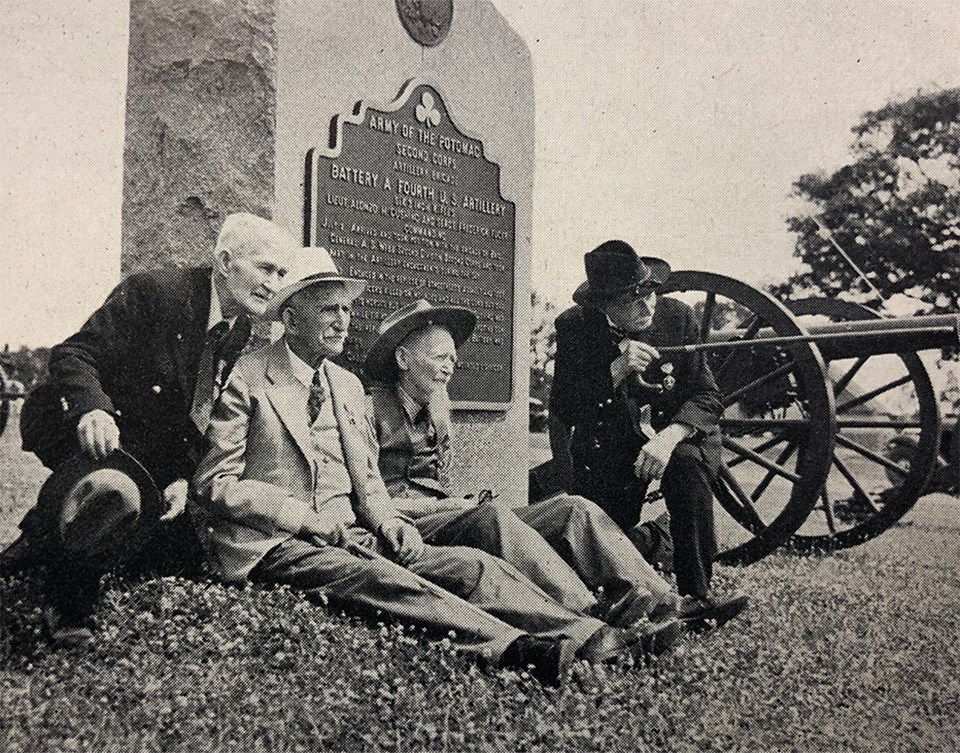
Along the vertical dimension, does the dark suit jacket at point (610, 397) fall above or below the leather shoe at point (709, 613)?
above

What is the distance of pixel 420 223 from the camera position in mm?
5230

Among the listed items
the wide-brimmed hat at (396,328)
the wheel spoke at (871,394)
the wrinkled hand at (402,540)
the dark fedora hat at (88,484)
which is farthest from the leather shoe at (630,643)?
the wheel spoke at (871,394)

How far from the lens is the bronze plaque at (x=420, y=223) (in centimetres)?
489

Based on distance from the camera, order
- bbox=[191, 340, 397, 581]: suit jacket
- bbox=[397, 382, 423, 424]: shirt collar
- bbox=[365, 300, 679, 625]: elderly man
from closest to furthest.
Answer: bbox=[191, 340, 397, 581]: suit jacket
bbox=[365, 300, 679, 625]: elderly man
bbox=[397, 382, 423, 424]: shirt collar

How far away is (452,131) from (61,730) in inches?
132

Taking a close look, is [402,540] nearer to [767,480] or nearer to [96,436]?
[96,436]

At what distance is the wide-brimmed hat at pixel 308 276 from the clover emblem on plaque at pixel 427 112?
0.98 meters

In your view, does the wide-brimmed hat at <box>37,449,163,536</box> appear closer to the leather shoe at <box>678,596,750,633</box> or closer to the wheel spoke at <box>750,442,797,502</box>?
the leather shoe at <box>678,596,750,633</box>

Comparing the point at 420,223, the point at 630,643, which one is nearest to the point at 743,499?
the point at 630,643

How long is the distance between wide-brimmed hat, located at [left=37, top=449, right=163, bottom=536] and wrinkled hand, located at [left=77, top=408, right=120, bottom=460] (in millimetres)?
35

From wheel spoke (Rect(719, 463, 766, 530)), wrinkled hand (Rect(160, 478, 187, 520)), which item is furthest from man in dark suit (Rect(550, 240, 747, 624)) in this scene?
wrinkled hand (Rect(160, 478, 187, 520))

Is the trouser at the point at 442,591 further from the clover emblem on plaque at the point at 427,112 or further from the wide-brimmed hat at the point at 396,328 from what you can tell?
the clover emblem on plaque at the point at 427,112

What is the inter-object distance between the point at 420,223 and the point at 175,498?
1839mm

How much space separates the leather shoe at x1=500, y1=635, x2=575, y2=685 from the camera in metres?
4.16
